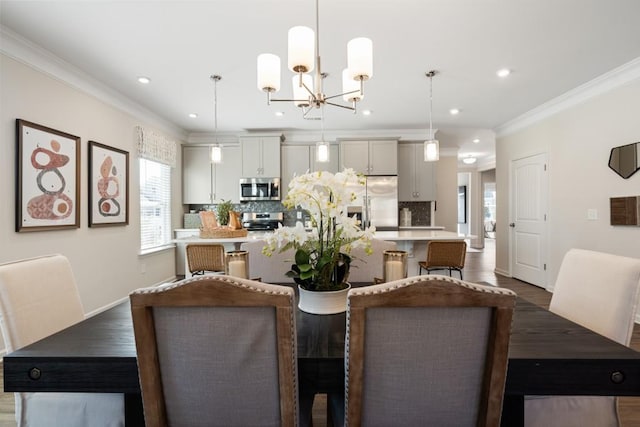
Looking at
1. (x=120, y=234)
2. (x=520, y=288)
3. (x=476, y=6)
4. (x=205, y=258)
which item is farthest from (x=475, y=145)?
(x=120, y=234)

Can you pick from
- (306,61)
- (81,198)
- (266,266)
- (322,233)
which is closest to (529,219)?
(266,266)

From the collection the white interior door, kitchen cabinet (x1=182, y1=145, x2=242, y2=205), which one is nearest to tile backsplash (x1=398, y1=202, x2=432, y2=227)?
the white interior door

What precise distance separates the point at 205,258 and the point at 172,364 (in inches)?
92.5

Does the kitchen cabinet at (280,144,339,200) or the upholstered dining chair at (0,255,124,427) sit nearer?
the upholstered dining chair at (0,255,124,427)

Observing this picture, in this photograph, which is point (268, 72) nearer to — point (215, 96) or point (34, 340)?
point (34, 340)

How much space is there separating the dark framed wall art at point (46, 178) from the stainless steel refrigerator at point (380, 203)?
376cm

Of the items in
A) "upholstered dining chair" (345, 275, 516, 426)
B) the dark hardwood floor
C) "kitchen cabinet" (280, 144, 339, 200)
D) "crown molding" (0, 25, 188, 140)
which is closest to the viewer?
"upholstered dining chair" (345, 275, 516, 426)

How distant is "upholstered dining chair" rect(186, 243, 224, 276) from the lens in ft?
9.93

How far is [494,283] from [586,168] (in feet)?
6.95

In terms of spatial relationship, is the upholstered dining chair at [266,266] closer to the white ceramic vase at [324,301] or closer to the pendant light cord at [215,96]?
the white ceramic vase at [324,301]

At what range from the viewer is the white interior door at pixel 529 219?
4.41m

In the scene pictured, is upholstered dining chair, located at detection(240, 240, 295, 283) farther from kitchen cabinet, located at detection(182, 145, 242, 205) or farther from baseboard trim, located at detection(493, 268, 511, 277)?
baseboard trim, located at detection(493, 268, 511, 277)

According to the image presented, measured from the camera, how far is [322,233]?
1.24 meters

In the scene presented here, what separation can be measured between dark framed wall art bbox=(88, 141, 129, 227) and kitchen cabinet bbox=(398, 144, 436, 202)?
4.28 m
